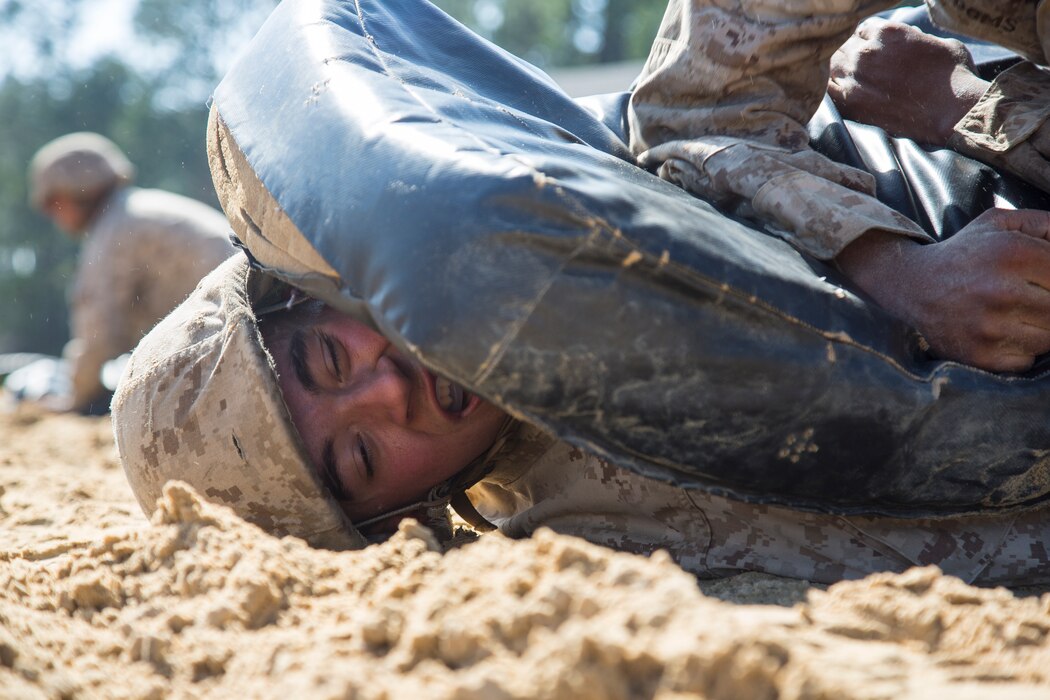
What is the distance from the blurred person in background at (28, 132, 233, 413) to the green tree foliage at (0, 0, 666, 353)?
10.9 m

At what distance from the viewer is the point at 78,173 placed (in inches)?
270

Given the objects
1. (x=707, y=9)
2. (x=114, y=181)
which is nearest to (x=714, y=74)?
(x=707, y=9)

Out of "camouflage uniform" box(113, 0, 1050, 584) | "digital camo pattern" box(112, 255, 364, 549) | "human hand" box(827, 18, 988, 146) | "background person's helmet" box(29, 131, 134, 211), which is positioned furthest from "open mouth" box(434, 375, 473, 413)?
"background person's helmet" box(29, 131, 134, 211)

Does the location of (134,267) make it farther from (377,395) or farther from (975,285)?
(975,285)

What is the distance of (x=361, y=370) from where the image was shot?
2.29m

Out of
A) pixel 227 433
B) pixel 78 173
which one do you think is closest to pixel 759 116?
pixel 227 433

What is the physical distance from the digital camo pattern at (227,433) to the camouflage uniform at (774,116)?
3.21 ft

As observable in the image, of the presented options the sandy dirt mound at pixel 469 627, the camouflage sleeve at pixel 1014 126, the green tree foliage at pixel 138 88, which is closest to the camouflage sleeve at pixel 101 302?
the sandy dirt mound at pixel 469 627

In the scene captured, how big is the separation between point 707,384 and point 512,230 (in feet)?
1.35

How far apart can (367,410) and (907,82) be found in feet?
5.07

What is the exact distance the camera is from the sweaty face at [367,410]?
227 centimetres

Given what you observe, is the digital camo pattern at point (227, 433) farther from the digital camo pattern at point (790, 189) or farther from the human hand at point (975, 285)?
the human hand at point (975, 285)

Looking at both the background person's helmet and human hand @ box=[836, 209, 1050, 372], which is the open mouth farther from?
the background person's helmet

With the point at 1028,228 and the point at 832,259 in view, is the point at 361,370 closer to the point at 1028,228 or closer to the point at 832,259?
the point at 832,259
